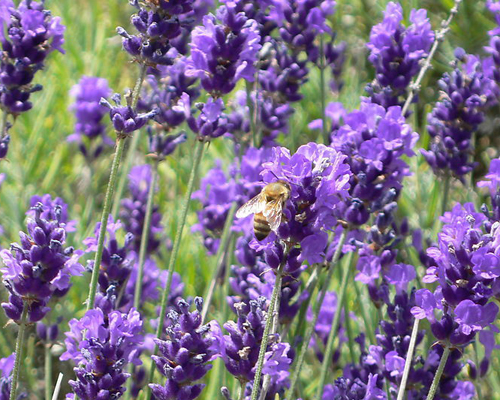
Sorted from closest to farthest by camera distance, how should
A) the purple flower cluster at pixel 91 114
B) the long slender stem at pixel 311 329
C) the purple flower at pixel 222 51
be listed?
the long slender stem at pixel 311 329, the purple flower at pixel 222 51, the purple flower cluster at pixel 91 114

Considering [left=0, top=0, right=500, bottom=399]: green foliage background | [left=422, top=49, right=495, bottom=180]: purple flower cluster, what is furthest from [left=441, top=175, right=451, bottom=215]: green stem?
[left=0, top=0, right=500, bottom=399]: green foliage background

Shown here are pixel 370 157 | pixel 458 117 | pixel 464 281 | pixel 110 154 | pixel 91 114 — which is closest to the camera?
pixel 464 281

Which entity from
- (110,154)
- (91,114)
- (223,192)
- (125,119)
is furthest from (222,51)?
(110,154)

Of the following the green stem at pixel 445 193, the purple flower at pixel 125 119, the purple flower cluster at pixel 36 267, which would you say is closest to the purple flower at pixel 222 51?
the purple flower at pixel 125 119

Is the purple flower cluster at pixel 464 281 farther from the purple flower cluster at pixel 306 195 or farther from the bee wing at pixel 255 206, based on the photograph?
the bee wing at pixel 255 206

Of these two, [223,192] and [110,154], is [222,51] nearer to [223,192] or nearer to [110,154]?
[223,192]

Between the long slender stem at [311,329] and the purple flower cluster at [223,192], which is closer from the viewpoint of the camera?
the long slender stem at [311,329]

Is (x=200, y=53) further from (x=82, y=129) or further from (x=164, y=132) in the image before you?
(x=82, y=129)

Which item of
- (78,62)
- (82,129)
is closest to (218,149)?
(82,129)
